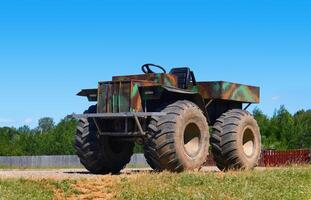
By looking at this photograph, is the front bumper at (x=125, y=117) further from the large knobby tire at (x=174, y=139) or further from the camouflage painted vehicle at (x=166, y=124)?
the large knobby tire at (x=174, y=139)

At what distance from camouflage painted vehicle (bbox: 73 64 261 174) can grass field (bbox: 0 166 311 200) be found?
5.71ft

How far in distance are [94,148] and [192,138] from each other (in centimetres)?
255

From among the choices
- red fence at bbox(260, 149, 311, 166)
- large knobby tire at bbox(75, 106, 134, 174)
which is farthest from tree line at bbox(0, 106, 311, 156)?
large knobby tire at bbox(75, 106, 134, 174)

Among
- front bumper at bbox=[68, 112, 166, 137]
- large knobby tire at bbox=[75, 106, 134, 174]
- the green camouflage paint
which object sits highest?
the green camouflage paint

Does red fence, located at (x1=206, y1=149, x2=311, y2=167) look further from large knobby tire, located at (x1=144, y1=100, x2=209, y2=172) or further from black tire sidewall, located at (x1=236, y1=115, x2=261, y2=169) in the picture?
large knobby tire, located at (x1=144, y1=100, x2=209, y2=172)

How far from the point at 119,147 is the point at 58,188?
18.3 feet

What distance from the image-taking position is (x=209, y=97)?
17297 mm

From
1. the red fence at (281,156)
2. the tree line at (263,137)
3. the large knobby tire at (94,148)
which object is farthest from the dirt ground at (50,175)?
the tree line at (263,137)

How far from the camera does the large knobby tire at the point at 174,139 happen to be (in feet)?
47.5

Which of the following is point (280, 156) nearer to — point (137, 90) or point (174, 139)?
point (137, 90)

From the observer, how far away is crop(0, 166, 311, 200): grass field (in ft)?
36.5

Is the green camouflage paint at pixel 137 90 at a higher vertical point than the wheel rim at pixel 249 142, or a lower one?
higher

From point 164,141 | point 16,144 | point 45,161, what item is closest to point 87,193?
point 164,141

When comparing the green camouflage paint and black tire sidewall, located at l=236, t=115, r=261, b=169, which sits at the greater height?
the green camouflage paint
